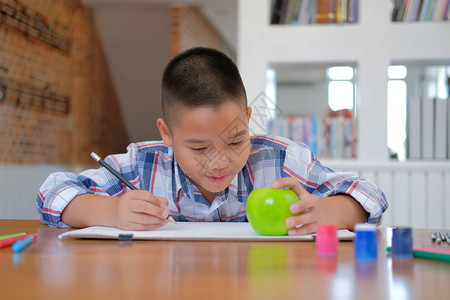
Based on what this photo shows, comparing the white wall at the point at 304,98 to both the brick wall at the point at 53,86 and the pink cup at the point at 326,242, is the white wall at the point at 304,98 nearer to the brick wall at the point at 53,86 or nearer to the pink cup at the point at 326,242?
the brick wall at the point at 53,86

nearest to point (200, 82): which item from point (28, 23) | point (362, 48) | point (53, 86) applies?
→ point (362, 48)

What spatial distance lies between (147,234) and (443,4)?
7.19 feet

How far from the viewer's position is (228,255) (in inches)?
26.5

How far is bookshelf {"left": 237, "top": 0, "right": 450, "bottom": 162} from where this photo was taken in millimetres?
2467

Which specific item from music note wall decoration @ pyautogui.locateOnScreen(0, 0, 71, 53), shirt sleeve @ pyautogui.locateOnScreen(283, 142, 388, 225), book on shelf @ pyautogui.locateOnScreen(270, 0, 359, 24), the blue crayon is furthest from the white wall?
the blue crayon

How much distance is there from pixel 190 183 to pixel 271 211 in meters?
0.43

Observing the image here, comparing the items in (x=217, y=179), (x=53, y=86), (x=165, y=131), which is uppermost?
(x=53, y=86)

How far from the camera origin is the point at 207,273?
0.55 meters

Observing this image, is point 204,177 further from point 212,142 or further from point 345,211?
point 345,211

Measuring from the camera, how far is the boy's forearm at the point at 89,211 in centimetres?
101

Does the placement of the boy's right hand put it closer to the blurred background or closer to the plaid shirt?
the plaid shirt

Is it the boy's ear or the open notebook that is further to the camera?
the boy's ear

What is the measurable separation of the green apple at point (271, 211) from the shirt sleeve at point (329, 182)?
262mm

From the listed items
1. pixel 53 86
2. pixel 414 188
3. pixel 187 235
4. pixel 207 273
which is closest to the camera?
pixel 207 273
